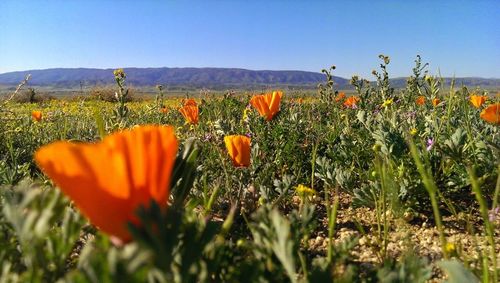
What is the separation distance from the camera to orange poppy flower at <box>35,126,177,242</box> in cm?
68

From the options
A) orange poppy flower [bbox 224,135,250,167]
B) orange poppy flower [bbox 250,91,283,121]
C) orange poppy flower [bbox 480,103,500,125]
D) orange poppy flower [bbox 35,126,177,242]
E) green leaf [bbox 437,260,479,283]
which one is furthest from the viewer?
orange poppy flower [bbox 250,91,283,121]

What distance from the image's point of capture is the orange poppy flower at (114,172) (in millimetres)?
677

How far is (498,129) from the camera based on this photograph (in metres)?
2.79

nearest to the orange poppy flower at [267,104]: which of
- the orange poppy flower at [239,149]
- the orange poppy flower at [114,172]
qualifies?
the orange poppy flower at [239,149]

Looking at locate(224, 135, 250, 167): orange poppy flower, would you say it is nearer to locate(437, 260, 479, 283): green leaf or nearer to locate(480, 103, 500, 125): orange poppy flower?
locate(437, 260, 479, 283): green leaf

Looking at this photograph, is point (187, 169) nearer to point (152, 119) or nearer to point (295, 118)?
point (295, 118)

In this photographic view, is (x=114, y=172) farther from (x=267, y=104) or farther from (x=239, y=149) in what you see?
(x=267, y=104)

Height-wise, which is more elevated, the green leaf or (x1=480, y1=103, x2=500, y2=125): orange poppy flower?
(x1=480, y1=103, x2=500, y2=125): orange poppy flower

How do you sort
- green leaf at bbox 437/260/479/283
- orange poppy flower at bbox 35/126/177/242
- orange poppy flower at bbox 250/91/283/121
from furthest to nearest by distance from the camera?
orange poppy flower at bbox 250/91/283/121
green leaf at bbox 437/260/479/283
orange poppy flower at bbox 35/126/177/242

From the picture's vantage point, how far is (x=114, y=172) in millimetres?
685

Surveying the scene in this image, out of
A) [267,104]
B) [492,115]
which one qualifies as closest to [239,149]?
[267,104]

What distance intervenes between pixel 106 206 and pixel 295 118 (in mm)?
3265

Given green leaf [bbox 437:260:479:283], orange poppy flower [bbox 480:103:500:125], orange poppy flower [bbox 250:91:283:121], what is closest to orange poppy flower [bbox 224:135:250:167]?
orange poppy flower [bbox 250:91:283:121]

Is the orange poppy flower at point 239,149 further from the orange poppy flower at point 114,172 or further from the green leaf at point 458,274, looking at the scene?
the orange poppy flower at point 114,172
